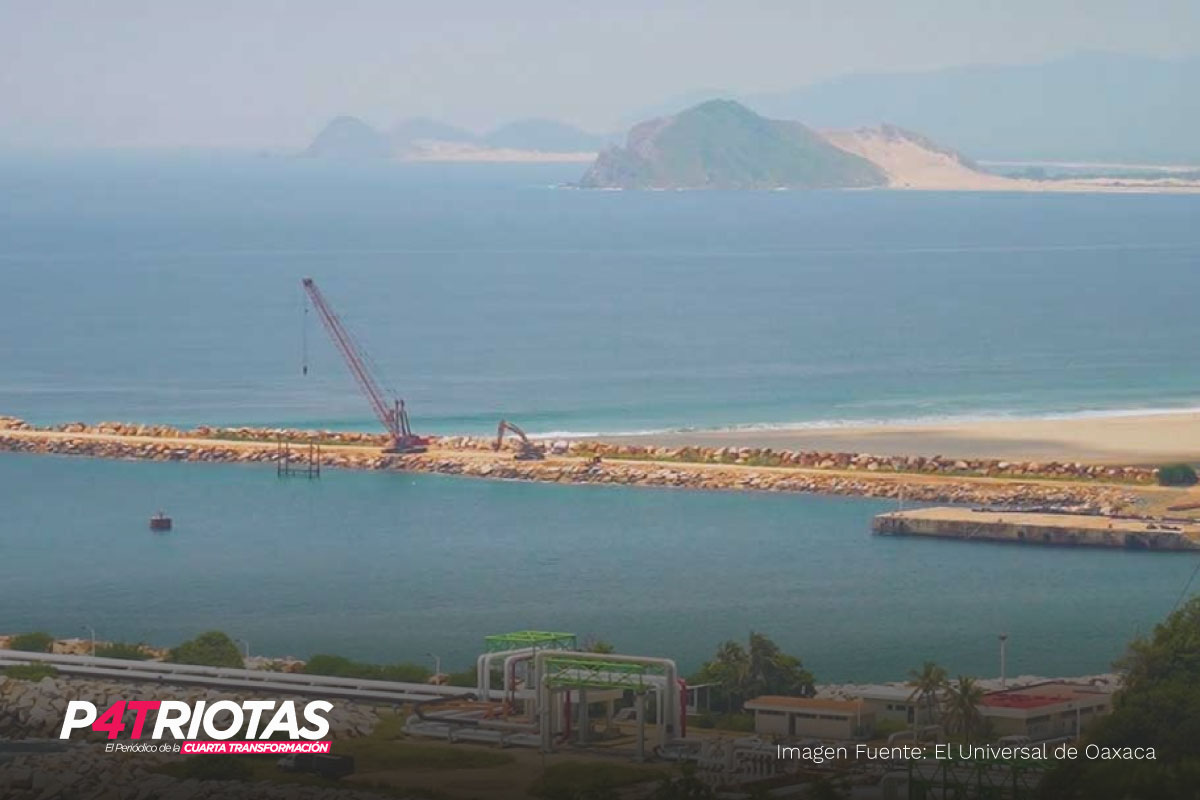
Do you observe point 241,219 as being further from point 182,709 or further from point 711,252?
point 182,709

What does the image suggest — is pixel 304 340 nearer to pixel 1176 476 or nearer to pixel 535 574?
pixel 1176 476

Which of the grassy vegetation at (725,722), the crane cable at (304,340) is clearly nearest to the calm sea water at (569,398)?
the crane cable at (304,340)

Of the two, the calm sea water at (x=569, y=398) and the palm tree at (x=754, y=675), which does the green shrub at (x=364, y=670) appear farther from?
the palm tree at (x=754, y=675)

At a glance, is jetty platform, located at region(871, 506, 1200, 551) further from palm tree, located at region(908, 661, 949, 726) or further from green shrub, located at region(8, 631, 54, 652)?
palm tree, located at region(908, 661, 949, 726)

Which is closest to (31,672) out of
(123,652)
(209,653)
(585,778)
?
(209,653)

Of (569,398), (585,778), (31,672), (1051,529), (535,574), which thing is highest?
(569,398)
